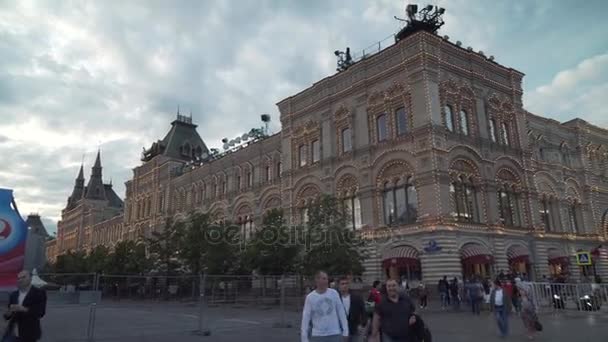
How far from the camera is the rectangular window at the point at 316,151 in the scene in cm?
4163

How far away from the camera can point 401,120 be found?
35344 millimetres

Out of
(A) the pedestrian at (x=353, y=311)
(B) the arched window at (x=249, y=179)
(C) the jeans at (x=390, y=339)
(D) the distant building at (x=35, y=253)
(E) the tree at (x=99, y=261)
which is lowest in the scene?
(C) the jeans at (x=390, y=339)

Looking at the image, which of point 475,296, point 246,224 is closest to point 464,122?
point 475,296

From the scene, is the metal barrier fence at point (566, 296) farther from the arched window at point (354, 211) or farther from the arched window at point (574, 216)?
the arched window at point (574, 216)

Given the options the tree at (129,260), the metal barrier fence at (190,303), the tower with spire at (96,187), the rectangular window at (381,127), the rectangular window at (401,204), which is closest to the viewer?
the metal barrier fence at (190,303)

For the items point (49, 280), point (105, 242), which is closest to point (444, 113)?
point (49, 280)

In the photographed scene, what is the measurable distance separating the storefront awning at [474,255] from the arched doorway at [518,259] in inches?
140

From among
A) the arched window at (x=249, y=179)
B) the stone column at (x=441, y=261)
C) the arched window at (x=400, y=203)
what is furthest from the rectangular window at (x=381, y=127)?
the arched window at (x=249, y=179)

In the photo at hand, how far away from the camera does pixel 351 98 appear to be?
39.2 m

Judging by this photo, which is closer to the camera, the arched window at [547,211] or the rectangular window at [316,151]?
the arched window at [547,211]

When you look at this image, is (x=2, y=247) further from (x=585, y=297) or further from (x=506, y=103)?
(x=506, y=103)

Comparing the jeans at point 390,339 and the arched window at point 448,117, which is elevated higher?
the arched window at point 448,117

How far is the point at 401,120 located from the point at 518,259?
13587mm
